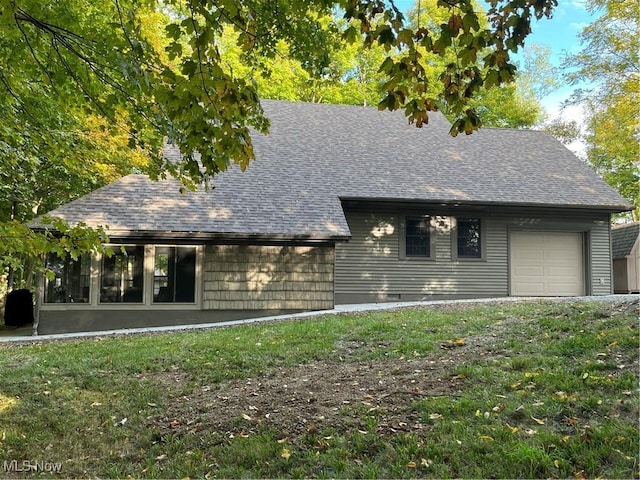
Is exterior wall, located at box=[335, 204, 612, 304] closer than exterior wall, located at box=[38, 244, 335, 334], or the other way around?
exterior wall, located at box=[38, 244, 335, 334]

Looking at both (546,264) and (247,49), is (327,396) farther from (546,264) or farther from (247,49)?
(546,264)

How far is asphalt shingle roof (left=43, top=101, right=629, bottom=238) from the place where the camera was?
1184cm

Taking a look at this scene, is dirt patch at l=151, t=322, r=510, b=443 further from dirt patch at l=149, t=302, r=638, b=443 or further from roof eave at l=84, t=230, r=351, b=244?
roof eave at l=84, t=230, r=351, b=244

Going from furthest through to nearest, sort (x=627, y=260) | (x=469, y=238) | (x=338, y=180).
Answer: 1. (x=627, y=260)
2. (x=469, y=238)
3. (x=338, y=180)

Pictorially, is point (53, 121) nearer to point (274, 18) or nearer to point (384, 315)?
point (274, 18)

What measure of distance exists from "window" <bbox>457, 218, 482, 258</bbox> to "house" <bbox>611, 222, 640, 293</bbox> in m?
7.61

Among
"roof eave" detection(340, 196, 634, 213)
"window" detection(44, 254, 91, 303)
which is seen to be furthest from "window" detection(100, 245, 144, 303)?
"roof eave" detection(340, 196, 634, 213)

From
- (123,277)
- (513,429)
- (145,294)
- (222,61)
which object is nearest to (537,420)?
(513,429)

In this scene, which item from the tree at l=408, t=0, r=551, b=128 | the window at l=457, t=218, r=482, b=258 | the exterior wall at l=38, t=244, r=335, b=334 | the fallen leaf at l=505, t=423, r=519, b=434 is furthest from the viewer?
the tree at l=408, t=0, r=551, b=128

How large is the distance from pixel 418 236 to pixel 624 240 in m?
10.5

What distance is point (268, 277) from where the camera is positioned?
12.1m

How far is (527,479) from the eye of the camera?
311 centimetres

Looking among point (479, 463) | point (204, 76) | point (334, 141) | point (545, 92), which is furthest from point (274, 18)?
point (545, 92)

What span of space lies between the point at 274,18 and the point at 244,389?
4.13m
